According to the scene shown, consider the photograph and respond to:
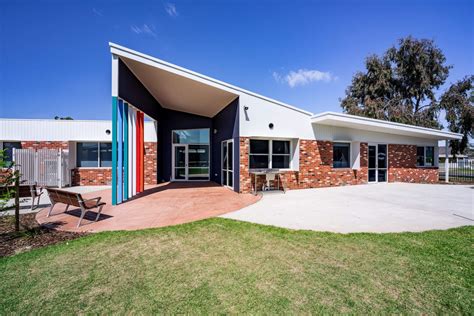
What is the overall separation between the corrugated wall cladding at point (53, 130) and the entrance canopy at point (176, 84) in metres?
4.20

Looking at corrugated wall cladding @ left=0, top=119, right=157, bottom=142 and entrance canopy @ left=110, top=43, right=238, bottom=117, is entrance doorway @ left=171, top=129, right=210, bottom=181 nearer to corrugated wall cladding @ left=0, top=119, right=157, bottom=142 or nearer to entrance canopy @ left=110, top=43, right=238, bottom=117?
entrance canopy @ left=110, top=43, right=238, bottom=117

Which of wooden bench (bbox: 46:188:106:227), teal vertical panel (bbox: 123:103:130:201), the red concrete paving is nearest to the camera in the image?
wooden bench (bbox: 46:188:106:227)

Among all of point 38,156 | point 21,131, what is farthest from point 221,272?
point 21,131

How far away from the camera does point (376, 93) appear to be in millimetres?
23984

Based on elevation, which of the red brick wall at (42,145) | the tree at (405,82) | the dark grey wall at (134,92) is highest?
the tree at (405,82)

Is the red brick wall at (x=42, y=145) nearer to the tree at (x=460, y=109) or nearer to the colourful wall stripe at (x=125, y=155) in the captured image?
the colourful wall stripe at (x=125, y=155)

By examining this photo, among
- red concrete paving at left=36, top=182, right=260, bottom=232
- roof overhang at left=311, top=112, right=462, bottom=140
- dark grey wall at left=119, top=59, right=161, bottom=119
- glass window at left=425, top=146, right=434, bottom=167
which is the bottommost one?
red concrete paving at left=36, top=182, right=260, bottom=232

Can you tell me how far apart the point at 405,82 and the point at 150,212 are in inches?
1145

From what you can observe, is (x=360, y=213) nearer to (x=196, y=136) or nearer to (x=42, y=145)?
(x=196, y=136)

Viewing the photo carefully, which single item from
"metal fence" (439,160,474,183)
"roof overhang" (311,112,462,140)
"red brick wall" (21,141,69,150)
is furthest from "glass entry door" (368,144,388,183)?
"red brick wall" (21,141,69,150)

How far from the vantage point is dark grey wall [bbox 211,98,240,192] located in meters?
9.62

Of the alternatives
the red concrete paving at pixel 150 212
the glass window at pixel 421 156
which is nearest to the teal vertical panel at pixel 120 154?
the red concrete paving at pixel 150 212

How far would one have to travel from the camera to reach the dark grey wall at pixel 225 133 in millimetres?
9620

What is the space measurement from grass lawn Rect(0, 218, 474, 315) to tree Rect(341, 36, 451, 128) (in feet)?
75.7
